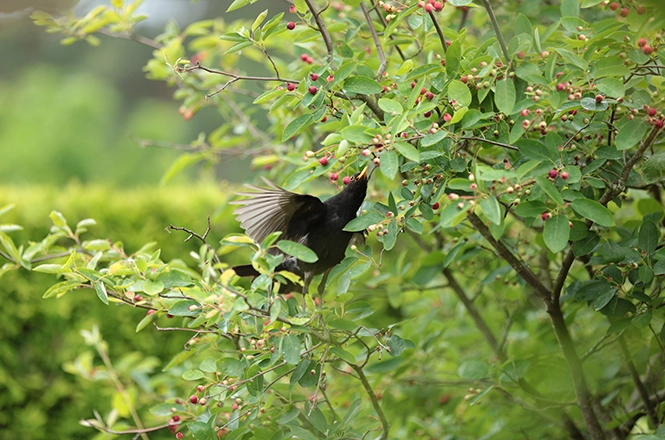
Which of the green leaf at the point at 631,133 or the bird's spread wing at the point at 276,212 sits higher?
the green leaf at the point at 631,133

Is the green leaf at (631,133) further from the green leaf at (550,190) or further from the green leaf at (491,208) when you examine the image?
the green leaf at (491,208)

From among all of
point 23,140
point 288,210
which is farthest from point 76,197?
point 23,140

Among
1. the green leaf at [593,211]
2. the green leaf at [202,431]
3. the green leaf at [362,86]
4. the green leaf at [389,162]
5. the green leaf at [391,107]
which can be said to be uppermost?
the green leaf at [362,86]

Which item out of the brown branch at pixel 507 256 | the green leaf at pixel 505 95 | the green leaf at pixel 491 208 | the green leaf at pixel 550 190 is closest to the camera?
the green leaf at pixel 491 208

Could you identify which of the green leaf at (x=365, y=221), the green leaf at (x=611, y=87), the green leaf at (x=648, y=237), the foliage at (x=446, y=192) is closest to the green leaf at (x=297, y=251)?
the foliage at (x=446, y=192)

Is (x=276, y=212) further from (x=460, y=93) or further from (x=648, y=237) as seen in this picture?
(x=648, y=237)

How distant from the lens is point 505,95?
152cm

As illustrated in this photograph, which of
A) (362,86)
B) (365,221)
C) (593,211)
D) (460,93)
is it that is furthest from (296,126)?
(593,211)

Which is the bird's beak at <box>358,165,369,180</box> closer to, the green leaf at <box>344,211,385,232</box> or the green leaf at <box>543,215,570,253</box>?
the green leaf at <box>344,211,385,232</box>

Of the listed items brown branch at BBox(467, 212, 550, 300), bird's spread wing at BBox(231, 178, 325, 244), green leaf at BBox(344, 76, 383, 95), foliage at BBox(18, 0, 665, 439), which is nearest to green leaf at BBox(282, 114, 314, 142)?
foliage at BBox(18, 0, 665, 439)

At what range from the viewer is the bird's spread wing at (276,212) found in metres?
2.04

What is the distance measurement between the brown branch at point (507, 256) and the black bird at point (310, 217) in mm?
428

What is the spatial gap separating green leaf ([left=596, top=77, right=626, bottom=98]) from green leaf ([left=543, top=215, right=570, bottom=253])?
0.97 feet

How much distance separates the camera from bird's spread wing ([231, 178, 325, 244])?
2.04 metres
